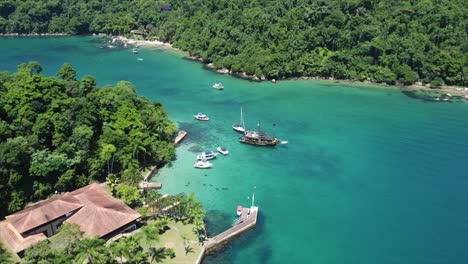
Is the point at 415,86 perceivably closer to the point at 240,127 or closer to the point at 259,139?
the point at 240,127

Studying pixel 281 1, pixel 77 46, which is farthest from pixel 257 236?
pixel 77 46

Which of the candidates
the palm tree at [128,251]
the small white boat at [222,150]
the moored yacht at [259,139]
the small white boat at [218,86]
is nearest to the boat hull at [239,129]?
the moored yacht at [259,139]

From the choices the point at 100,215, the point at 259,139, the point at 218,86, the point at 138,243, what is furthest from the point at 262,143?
the point at 138,243

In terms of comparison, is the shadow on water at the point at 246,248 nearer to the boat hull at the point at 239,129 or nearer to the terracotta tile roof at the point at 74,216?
the terracotta tile roof at the point at 74,216

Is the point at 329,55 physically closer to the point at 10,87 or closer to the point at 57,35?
the point at 10,87

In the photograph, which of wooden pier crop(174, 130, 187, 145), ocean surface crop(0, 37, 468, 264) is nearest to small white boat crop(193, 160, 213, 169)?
ocean surface crop(0, 37, 468, 264)

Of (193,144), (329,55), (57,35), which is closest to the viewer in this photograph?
(193,144)

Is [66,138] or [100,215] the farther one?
[66,138]
